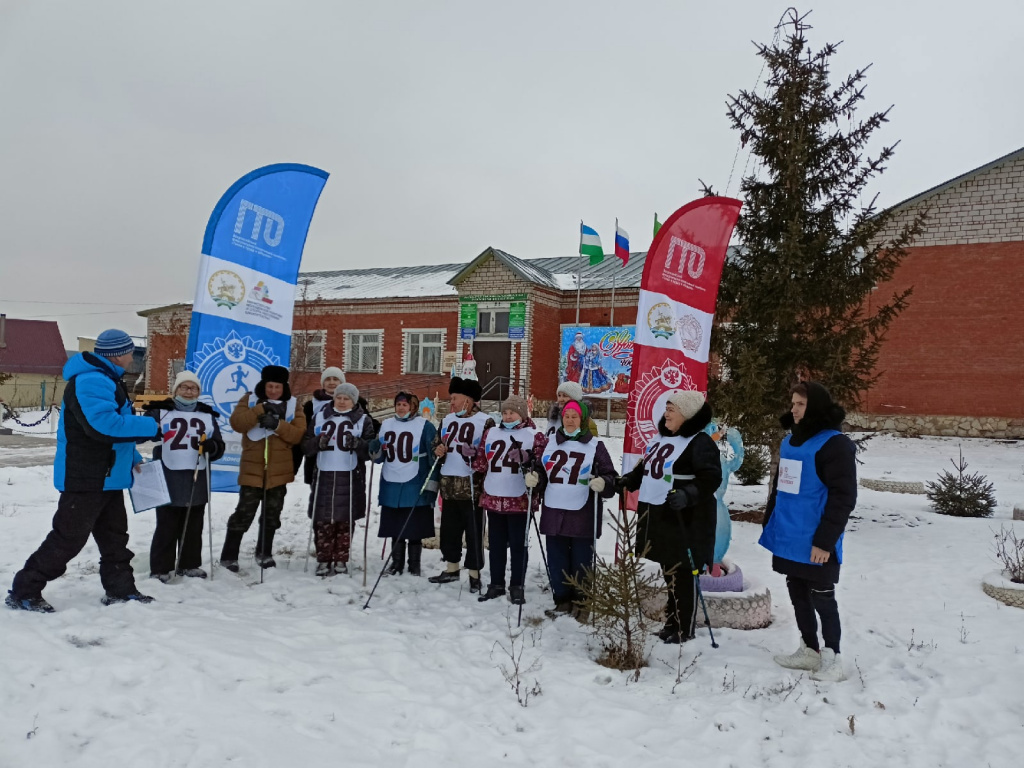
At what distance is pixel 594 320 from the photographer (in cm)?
2378

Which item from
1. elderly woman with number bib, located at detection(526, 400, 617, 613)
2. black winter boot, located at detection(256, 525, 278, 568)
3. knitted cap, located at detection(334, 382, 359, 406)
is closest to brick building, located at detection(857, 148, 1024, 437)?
elderly woman with number bib, located at detection(526, 400, 617, 613)

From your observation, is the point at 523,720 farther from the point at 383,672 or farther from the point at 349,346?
the point at 349,346

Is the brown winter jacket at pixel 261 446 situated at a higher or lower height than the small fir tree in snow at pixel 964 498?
higher

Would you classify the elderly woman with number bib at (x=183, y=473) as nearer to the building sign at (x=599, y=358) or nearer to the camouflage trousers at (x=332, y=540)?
the camouflage trousers at (x=332, y=540)

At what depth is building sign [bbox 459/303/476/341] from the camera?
24623 millimetres

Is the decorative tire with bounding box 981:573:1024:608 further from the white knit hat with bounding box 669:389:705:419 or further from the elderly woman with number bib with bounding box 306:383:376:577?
the elderly woman with number bib with bounding box 306:383:376:577

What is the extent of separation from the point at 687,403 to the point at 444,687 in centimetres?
250

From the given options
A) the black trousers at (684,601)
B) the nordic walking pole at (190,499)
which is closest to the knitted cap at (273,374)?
the nordic walking pole at (190,499)

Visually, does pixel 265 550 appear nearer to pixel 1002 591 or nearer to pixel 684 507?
pixel 684 507

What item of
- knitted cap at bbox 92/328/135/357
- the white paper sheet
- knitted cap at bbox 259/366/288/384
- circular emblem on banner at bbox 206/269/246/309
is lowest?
the white paper sheet

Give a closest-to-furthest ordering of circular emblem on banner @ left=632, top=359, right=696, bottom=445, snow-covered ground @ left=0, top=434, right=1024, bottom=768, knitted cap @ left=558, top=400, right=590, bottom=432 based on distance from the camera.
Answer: snow-covered ground @ left=0, top=434, right=1024, bottom=768 < knitted cap @ left=558, top=400, right=590, bottom=432 < circular emblem on banner @ left=632, top=359, right=696, bottom=445

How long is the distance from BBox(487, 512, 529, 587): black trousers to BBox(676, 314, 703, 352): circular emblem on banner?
2675mm

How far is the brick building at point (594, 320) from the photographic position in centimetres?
1711

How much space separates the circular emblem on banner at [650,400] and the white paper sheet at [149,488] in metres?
4.27
